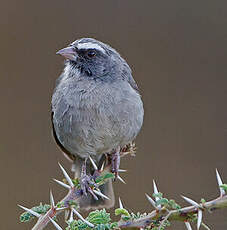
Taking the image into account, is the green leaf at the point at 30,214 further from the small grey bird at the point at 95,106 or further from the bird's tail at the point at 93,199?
the bird's tail at the point at 93,199

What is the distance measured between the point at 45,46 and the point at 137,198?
205cm

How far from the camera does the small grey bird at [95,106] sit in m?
3.83

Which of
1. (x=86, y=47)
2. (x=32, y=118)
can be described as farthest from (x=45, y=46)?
(x=86, y=47)

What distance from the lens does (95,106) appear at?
3828 millimetres

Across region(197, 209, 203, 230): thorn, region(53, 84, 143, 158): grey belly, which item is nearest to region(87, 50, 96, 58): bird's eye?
region(53, 84, 143, 158): grey belly

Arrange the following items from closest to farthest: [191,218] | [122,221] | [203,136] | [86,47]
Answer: [191,218]
[122,221]
[86,47]
[203,136]

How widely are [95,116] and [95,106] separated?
0.08 meters

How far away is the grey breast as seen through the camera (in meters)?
3.82

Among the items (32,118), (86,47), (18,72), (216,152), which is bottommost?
(216,152)

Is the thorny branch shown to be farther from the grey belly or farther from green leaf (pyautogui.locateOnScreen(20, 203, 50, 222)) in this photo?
the grey belly

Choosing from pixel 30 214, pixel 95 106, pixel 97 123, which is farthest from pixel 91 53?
pixel 30 214

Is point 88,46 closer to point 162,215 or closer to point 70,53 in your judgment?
point 70,53

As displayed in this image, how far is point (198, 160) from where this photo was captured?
5332 mm

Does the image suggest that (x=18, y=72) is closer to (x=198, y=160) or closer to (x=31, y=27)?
(x=31, y=27)
